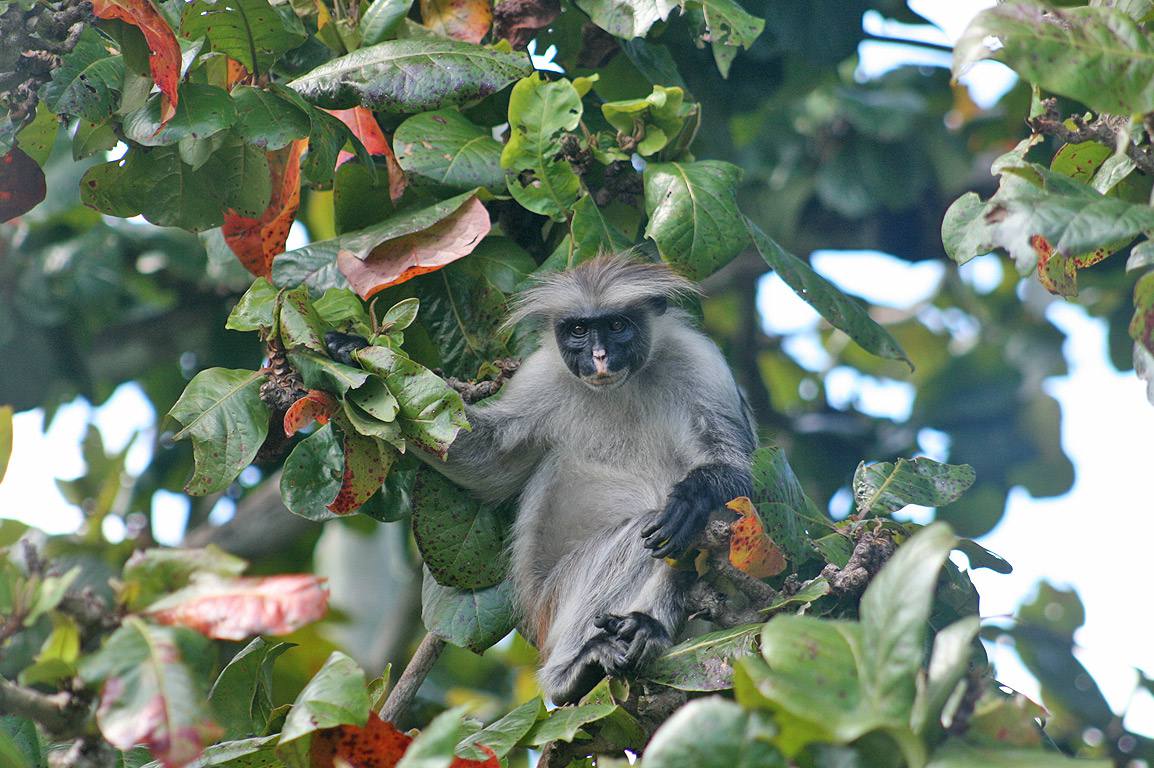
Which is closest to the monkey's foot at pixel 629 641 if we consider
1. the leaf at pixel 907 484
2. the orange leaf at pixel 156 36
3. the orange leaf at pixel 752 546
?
the orange leaf at pixel 752 546

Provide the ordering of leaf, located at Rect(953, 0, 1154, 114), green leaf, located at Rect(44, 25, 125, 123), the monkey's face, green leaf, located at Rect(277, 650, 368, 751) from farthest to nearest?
the monkey's face, green leaf, located at Rect(44, 25, 125, 123), green leaf, located at Rect(277, 650, 368, 751), leaf, located at Rect(953, 0, 1154, 114)

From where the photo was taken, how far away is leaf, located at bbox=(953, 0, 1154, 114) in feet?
8.85

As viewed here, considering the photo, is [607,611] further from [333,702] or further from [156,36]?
[156,36]

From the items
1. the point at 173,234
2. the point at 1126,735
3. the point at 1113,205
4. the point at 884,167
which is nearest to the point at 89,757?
the point at 1113,205

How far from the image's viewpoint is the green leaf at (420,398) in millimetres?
3822

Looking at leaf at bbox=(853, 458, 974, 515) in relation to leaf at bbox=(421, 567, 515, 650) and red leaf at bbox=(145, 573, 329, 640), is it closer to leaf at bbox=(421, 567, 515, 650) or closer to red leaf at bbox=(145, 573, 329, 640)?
leaf at bbox=(421, 567, 515, 650)

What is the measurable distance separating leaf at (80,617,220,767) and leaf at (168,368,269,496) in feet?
4.87

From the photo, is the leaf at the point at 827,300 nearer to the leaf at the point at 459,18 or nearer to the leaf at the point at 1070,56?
the leaf at the point at 459,18

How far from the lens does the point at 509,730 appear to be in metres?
3.72

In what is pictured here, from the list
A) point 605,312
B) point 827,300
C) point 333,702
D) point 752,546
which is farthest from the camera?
point 605,312

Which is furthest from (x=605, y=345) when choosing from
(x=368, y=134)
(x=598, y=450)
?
(x=368, y=134)

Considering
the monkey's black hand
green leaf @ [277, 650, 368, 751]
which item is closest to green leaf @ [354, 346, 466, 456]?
the monkey's black hand

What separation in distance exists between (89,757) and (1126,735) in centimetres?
444

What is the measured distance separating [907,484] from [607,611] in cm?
140
